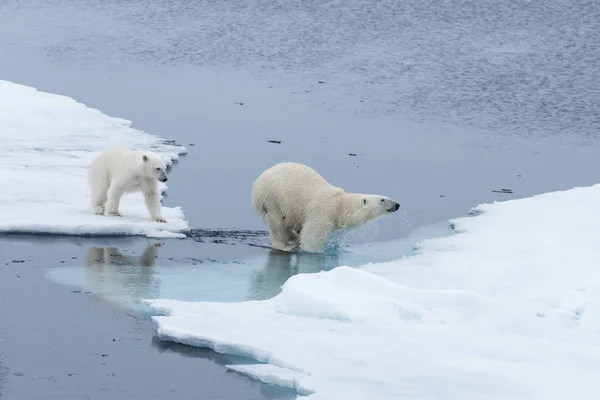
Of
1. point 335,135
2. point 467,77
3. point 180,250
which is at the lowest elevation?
point 180,250

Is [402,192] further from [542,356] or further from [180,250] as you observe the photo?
[542,356]

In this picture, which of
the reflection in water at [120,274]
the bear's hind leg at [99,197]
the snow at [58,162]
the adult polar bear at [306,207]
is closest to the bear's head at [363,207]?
the adult polar bear at [306,207]

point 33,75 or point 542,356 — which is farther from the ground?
point 33,75

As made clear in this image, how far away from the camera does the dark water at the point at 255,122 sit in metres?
6.63

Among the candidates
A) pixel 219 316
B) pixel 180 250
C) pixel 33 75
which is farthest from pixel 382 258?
pixel 33 75

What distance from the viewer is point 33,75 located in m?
18.2

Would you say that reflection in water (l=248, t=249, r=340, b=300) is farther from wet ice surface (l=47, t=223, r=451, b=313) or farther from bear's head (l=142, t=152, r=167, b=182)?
bear's head (l=142, t=152, r=167, b=182)

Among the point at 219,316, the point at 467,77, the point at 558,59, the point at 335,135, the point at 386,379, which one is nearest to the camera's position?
the point at 386,379

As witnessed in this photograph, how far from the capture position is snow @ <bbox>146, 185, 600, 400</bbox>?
19.1ft

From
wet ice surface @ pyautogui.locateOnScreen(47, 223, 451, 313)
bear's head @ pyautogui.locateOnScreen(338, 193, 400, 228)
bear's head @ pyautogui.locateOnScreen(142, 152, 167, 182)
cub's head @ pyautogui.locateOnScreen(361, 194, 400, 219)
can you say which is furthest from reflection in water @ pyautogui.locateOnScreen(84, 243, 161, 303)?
cub's head @ pyautogui.locateOnScreen(361, 194, 400, 219)

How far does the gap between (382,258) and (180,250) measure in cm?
173

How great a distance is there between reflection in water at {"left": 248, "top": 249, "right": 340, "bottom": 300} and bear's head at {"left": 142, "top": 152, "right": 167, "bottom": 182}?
1.28 metres

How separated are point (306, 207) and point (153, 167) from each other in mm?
1471

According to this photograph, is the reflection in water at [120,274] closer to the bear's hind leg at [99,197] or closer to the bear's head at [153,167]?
the bear's head at [153,167]
